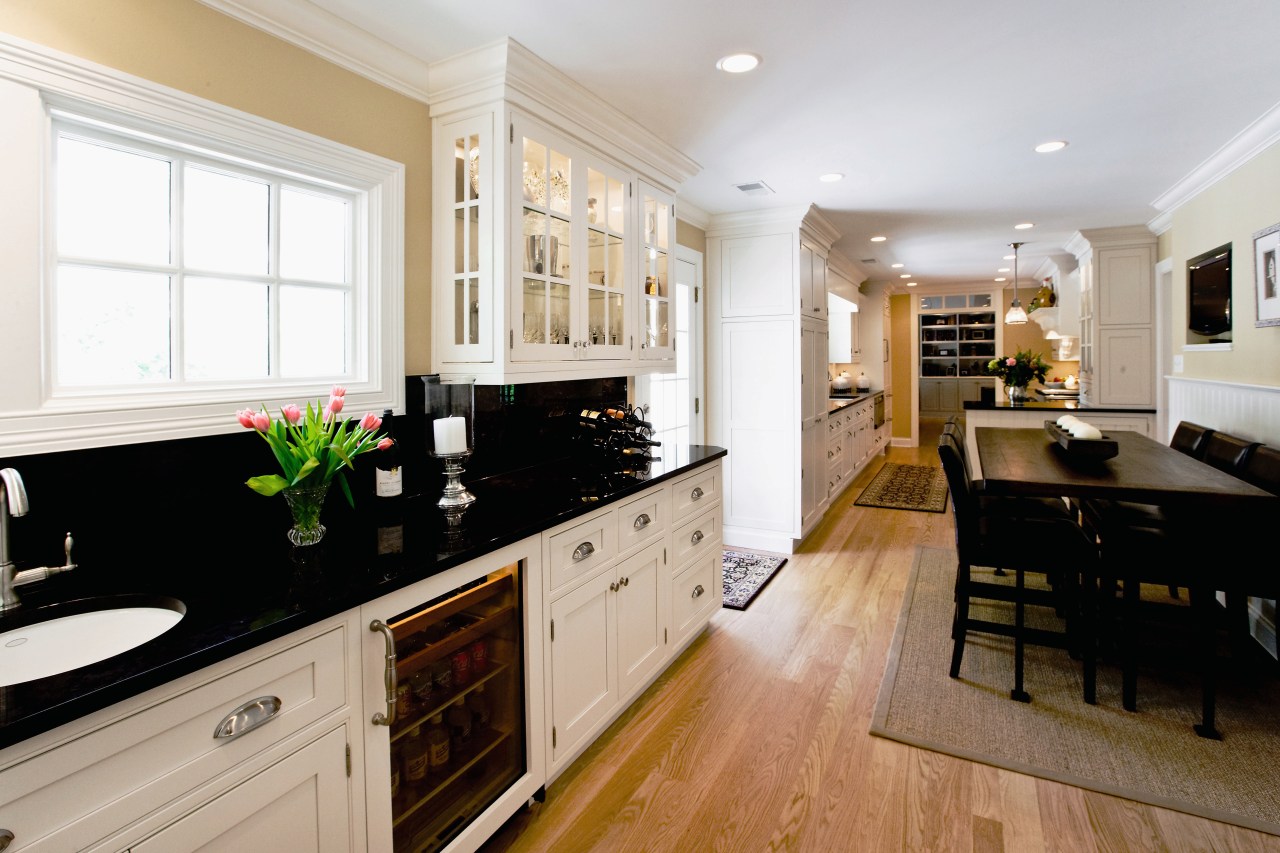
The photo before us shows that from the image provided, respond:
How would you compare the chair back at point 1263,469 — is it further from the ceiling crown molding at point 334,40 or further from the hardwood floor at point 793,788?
the ceiling crown molding at point 334,40

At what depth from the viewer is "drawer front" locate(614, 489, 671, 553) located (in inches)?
93.3

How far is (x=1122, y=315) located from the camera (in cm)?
552

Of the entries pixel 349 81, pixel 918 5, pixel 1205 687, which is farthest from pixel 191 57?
pixel 1205 687

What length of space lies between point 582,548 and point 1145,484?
2140 millimetres

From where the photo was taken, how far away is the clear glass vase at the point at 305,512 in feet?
5.32

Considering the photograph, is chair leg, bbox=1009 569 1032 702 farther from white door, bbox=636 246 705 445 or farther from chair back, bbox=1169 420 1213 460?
white door, bbox=636 246 705 445

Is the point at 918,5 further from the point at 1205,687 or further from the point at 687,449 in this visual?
the point at 1205,687

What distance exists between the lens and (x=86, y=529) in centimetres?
146

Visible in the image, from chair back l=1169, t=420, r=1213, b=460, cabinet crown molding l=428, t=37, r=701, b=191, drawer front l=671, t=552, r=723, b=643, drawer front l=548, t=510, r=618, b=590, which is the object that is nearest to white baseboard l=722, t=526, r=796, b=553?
drawer front l=671, t=552, r=723, b=643

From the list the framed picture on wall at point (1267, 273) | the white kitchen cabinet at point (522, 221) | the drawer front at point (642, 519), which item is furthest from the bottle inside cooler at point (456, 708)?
the framed picture on wall at point (1267, 273)

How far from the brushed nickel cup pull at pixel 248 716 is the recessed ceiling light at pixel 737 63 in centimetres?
236

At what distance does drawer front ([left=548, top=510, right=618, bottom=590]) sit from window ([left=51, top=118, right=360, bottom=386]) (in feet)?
3.02

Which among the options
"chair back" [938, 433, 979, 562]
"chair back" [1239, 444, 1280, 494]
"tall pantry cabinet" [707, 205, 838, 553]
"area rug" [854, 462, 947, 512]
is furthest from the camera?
"area rug" [854, 462, 947, 512]

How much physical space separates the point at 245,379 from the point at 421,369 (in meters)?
0.59
